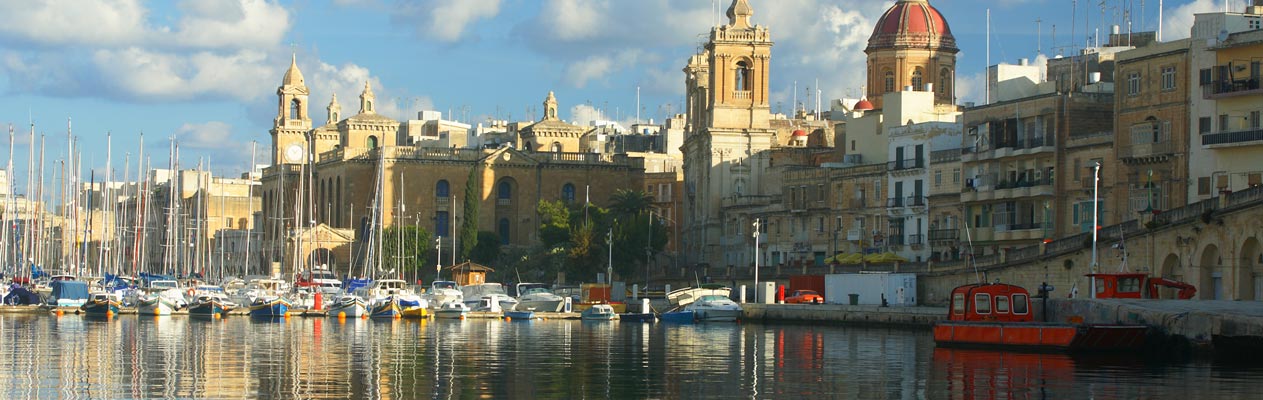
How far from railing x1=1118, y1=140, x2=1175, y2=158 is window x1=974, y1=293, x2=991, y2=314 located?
1730 centimetres

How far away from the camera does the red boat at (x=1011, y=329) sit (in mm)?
47969

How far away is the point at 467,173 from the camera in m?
134

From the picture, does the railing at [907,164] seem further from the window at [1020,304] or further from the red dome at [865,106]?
the window at [1020,304]

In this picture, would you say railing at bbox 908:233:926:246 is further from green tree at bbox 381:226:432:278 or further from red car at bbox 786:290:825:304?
green tree at bbox 381:226:432:278

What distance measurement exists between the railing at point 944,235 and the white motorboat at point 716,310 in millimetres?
9011

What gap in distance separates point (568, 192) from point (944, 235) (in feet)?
188

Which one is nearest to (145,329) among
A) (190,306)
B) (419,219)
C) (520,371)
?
(190,306)

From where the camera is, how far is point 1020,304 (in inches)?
2067

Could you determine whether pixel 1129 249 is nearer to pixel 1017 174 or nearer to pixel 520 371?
pixel 1017 174

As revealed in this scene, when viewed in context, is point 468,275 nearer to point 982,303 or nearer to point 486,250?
point 486,250

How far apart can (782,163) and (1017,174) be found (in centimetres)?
3203

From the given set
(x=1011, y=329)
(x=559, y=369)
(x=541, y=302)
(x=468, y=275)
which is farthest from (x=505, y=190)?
(x=559, y=369)

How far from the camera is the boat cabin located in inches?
2055

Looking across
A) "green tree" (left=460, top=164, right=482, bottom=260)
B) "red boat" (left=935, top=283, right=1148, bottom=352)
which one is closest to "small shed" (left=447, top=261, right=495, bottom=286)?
"green tree" (left=460, top=164, right=482, bottom=260)
